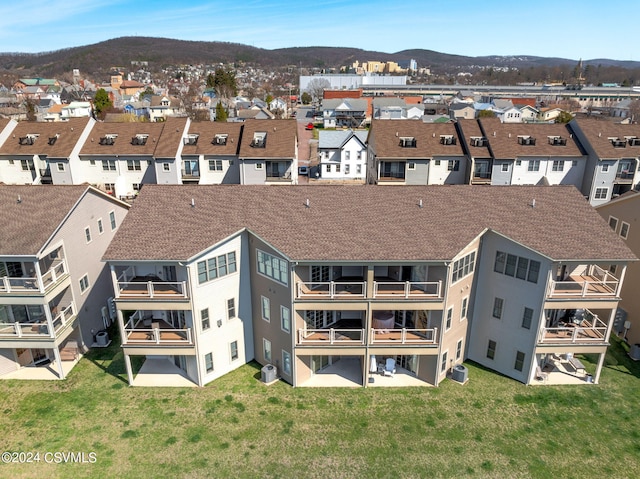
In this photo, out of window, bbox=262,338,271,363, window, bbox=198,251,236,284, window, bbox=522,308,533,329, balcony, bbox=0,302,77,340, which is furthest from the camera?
window, bbox=262,338,271,363

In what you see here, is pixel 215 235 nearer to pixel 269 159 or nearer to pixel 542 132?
pixel 269 159

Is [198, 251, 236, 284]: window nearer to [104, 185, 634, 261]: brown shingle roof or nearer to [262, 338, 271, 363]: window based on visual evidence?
[104, 185, 634, 261]: brown shingle roof

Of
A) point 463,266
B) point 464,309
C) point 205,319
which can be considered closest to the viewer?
point 463,266

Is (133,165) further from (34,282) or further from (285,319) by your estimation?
(285,319)

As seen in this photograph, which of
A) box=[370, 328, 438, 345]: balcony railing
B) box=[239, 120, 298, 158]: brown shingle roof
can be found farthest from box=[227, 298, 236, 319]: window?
box=[239, 120, 298, 158]: brown shingle roof

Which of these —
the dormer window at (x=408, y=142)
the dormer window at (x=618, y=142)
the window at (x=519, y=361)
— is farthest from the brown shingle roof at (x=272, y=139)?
the dormer window at (x=618, y=142)

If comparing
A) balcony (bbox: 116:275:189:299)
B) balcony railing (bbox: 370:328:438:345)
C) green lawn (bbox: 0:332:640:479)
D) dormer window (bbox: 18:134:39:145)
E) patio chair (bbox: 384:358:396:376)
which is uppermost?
dormer window (bbox: 18:134:39:145)

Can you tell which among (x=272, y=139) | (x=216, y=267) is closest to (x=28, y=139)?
(x=272, y=139)
